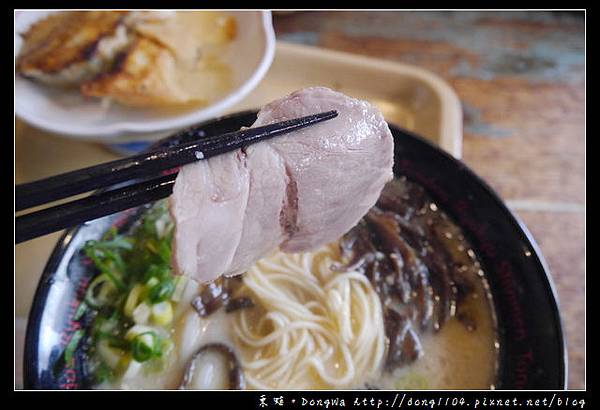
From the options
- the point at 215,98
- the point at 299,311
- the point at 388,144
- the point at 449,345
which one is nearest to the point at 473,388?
the point at 449,345

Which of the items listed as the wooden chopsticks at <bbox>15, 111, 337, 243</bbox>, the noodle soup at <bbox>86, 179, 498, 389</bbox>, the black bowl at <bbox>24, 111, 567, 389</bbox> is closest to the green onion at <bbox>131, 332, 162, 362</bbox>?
the noodle soup at <bbox>86, 179, 498, 389</bbox>

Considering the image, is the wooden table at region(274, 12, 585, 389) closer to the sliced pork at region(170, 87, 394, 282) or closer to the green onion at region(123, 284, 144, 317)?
the sliced pork at region(170, 87, 394, 282)

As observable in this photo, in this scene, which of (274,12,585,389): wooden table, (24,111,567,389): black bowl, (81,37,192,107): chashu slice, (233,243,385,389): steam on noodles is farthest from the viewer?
(274,12,585,389): wooden table

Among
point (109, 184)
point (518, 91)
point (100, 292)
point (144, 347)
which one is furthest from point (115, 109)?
point (518, 91)

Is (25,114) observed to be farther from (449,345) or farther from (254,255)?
(449,345)

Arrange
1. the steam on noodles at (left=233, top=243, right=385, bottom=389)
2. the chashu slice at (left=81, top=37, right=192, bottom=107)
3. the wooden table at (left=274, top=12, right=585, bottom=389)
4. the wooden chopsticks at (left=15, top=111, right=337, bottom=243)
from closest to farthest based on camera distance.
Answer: the wooden chopsticks at (left=15, top=111, right=337, bottom=243) → the steam on noodles at (left=233, top=243, right=385, bottom=389) → the chashu slice at (left=81, top=37, right=192, bottom=107) → the wooden table at (left=274, top=12, right=585, bottom=389)

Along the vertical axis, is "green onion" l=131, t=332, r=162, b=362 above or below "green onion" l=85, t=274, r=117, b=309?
below

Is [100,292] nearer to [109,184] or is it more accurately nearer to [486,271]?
[109,184]
